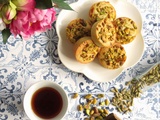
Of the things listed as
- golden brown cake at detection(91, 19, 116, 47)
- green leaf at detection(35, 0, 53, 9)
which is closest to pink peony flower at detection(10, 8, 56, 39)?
green leaf at detection(35, 0, 53, 9)

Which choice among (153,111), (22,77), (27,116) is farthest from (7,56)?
(153,111)

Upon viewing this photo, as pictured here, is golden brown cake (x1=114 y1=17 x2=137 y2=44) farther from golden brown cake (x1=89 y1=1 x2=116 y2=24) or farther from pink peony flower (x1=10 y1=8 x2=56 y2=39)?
pink peony flower (x1=10 y1=8 x2=56 y2=39)

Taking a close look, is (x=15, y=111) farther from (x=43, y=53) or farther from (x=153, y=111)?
(x=153, y=111)

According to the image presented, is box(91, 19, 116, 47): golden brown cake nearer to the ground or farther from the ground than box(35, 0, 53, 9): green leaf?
nearer to the ground

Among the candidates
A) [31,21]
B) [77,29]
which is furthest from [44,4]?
[77,29]

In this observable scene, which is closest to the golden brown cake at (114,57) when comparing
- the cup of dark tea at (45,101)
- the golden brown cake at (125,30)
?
the golden brown cake at (125,30)
